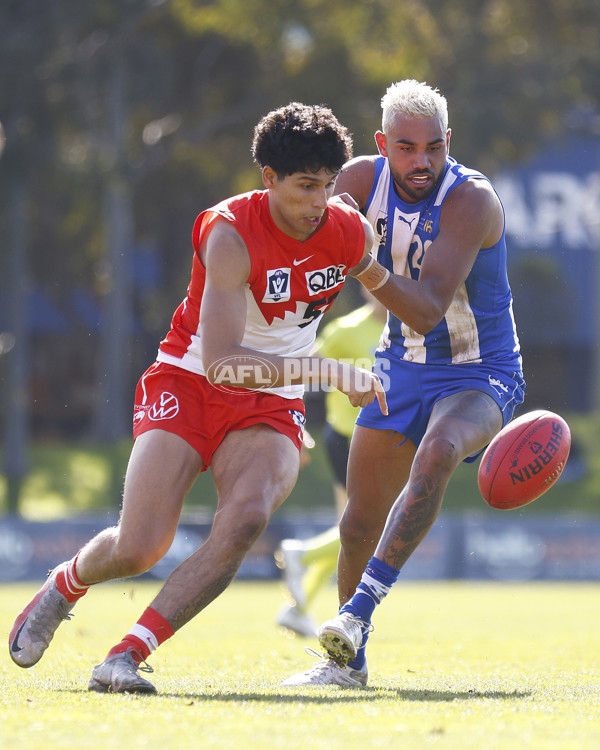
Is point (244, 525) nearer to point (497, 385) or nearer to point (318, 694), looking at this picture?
point (318, 694)

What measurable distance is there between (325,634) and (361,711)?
768mm

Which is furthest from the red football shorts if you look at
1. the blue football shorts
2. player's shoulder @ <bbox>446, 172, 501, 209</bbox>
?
player's shoulder @ <bbox>446, 172, 501, 209</bbox>

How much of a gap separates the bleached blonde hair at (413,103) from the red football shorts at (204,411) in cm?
134

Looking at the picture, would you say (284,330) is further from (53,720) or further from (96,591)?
(96,591)

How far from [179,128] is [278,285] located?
23142mm

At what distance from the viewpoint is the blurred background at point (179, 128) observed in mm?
24625

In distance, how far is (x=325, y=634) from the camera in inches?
195

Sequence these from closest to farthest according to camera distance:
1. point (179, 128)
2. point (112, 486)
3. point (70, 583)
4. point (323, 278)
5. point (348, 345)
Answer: point (323, 278)
point (70, 583)
point (348, 345)
point (112, 486)
point (179, 128)

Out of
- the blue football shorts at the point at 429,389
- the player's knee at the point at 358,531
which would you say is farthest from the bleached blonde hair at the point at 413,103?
the player's knee at the point at 358,531

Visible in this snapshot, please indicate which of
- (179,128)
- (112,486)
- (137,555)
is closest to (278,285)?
Result: (137,555)

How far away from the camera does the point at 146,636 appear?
15.8 ft

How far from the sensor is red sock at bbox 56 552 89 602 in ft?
17.5

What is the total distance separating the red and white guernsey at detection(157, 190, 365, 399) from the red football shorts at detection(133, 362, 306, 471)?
7 centimetres

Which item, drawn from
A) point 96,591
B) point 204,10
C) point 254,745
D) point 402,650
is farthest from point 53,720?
point 204,10
